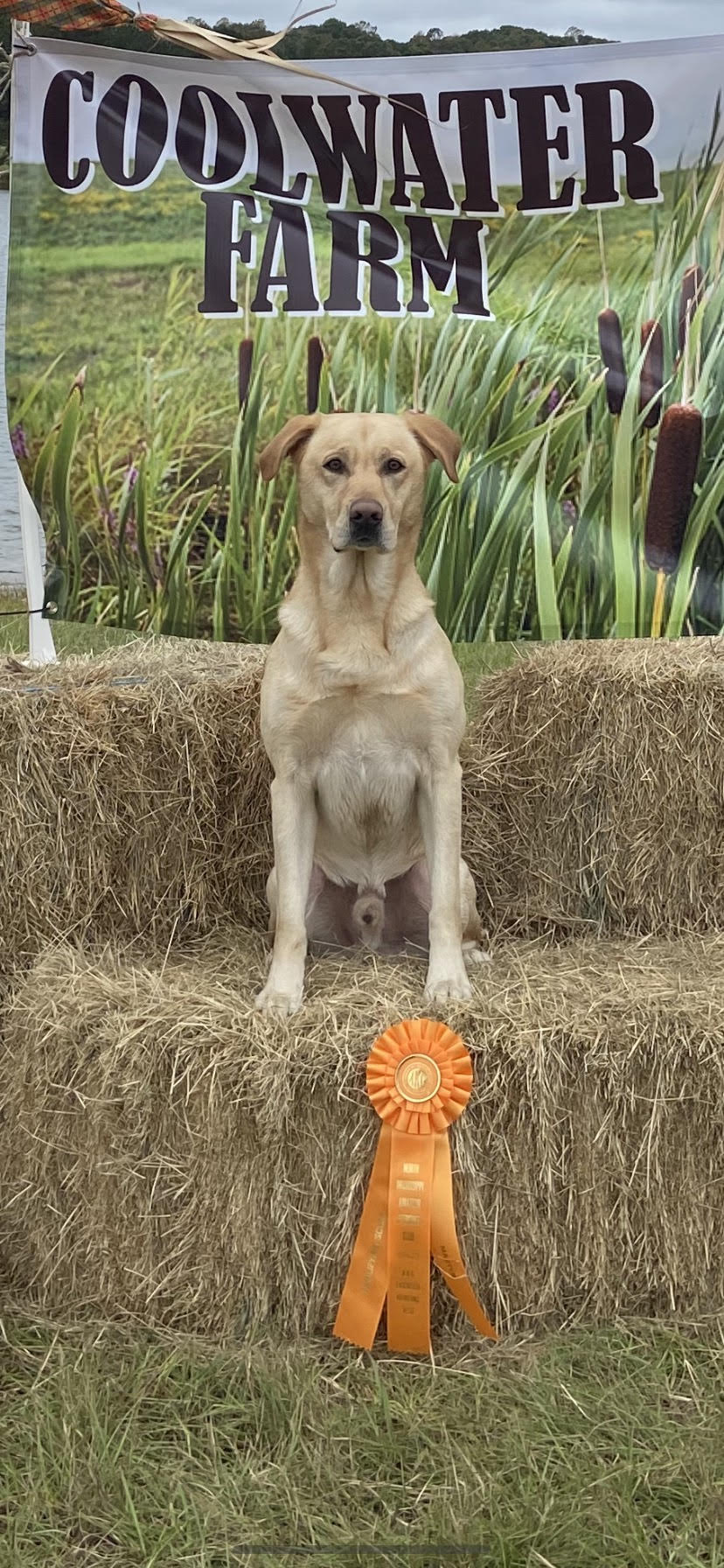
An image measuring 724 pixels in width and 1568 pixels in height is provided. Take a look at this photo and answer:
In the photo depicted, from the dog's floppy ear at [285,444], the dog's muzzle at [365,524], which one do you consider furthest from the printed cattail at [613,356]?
the dog's muzzle at [365,524]

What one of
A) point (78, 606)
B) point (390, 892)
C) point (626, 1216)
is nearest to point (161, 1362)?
point (626, 1216)

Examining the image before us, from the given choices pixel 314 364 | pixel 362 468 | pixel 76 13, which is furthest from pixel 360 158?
pixel 362 468

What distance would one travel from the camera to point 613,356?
389 cm

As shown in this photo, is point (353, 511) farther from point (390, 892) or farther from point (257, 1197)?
point (257, 1197)

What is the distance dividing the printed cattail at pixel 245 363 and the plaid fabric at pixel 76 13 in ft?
2.97

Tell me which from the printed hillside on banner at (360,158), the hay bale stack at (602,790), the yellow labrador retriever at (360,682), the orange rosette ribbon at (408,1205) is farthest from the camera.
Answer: the printed hillside on banner at (360,158)

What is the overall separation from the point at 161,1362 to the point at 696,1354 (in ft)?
3.20

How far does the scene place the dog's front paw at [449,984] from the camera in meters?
2.77

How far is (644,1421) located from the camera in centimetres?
226

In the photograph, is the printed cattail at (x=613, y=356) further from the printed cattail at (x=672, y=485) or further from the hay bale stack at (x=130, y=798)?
the hay bale stack at (x=130, y=798)

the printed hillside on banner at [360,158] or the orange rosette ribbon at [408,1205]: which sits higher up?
the printed hillside on banner at [360,158]

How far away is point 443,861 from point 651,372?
1.73 meters

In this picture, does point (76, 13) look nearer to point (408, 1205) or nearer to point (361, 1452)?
point (408, 1205)

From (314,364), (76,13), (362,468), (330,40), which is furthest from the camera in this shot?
(330,40)
